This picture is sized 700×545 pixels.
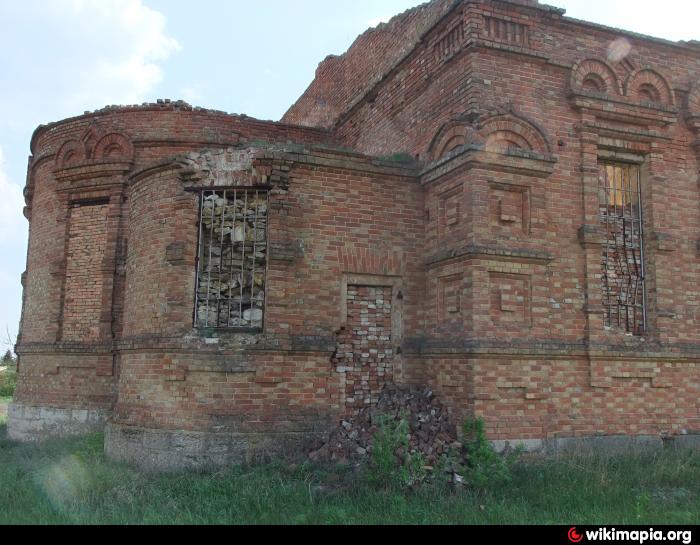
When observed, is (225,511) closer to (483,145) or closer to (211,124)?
(483,145)

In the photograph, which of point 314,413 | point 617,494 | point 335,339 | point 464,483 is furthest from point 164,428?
point 617,494

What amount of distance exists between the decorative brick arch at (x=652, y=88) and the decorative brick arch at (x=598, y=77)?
0.43 metres

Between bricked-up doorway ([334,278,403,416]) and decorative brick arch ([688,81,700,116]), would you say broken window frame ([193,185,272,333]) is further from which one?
decorative brick arch ([688,81,700,116])

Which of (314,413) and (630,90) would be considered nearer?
(314,413)

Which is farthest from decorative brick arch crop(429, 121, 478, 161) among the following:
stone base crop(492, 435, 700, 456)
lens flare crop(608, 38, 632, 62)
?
stone base crop(492, 435, 700, 456)

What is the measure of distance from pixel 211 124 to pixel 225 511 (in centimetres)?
898

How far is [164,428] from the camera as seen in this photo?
8.51m

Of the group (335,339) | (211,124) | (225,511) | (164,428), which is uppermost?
(211,124)

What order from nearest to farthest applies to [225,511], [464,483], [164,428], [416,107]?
1. [225,511]
2. [464,483]
3. [164,428]
4. [416,107]

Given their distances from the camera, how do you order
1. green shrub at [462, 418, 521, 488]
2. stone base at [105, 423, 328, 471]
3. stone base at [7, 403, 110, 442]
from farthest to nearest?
stone base at [7, 403, 110, 442] < stone base at [105, 423, 328, 471] < green shrub at [462, 418, 521, 488]

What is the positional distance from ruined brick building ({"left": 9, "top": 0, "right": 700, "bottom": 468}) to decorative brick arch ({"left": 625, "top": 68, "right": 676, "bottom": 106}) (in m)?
0.04

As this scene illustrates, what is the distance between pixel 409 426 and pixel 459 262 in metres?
2.35

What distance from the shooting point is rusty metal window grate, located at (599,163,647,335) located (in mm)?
9398

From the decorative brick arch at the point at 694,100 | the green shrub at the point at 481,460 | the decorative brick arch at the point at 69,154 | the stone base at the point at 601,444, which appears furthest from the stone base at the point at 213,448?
the decorative brick arch at the point at 694,100
